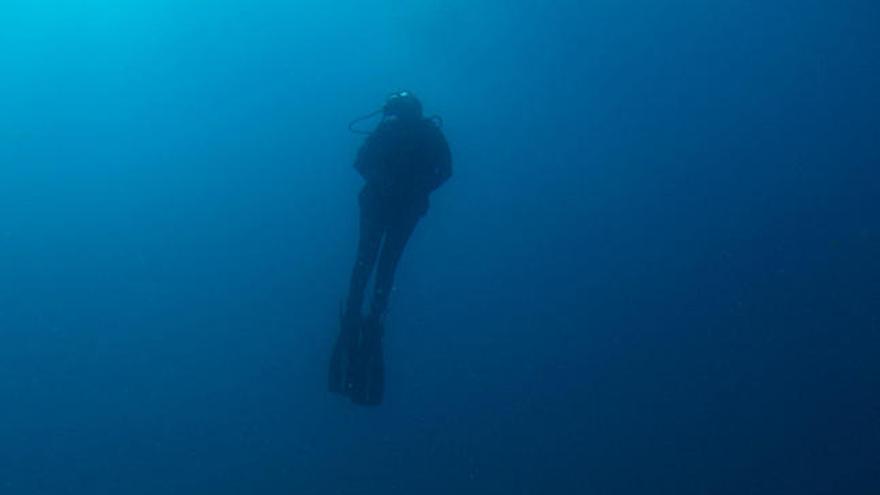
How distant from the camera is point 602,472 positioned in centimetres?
2652

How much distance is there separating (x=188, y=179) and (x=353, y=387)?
38.6 metres

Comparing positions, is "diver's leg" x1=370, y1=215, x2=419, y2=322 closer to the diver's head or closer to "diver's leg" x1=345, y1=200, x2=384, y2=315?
"diver's leg" x1=345, y1=200, x2=384, y2=315

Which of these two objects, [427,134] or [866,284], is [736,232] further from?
[427,134]

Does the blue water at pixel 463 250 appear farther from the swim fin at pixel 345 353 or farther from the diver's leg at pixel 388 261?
the diver's leg at pixel 388 261

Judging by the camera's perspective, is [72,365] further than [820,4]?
No

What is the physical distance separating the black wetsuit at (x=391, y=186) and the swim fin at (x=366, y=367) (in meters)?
0.14

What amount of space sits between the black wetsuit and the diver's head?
0.04 metres

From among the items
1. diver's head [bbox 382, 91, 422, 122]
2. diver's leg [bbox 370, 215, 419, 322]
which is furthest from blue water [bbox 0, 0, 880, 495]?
diver's head [bbox 382, 91, 422, 122]

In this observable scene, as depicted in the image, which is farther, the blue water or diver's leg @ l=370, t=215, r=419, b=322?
the blue water

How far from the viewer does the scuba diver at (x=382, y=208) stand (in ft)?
17.8

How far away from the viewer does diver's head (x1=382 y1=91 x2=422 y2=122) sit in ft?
17.5

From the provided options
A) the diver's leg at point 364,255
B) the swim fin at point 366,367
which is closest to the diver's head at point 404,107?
the diver's leg at point 364,255

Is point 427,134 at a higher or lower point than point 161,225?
lower

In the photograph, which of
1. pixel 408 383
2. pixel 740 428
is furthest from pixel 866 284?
pixel 408 383
